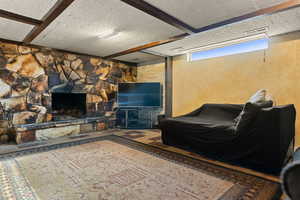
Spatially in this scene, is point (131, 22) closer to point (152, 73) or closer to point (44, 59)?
point (44, 59)

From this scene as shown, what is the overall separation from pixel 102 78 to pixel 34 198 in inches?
154

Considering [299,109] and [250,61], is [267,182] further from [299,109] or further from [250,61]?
[250,61]

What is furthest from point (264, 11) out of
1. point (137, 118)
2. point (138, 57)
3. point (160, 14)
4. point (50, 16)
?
point (137, 118)

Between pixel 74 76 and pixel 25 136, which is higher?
pixel 74 76

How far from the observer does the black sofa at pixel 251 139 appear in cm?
208

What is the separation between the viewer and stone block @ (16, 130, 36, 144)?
3467 millimetres

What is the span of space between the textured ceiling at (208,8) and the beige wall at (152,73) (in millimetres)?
2734

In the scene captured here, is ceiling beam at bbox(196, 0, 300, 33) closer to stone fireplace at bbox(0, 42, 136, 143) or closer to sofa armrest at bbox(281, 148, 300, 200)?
sofa armrest at bbox(281, 148, 300, 200)

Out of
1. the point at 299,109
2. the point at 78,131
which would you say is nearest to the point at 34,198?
the point at 78,131

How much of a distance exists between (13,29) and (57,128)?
7.21 feet

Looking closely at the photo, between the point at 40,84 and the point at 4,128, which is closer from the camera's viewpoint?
the point at 4,128

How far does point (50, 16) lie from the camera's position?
96.0 inches

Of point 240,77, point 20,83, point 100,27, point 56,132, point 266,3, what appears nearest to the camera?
point 266,3

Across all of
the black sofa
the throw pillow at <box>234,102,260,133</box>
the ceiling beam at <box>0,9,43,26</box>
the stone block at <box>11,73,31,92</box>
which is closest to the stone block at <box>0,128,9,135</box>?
the stone block at <box>11,73,31,92</box>
